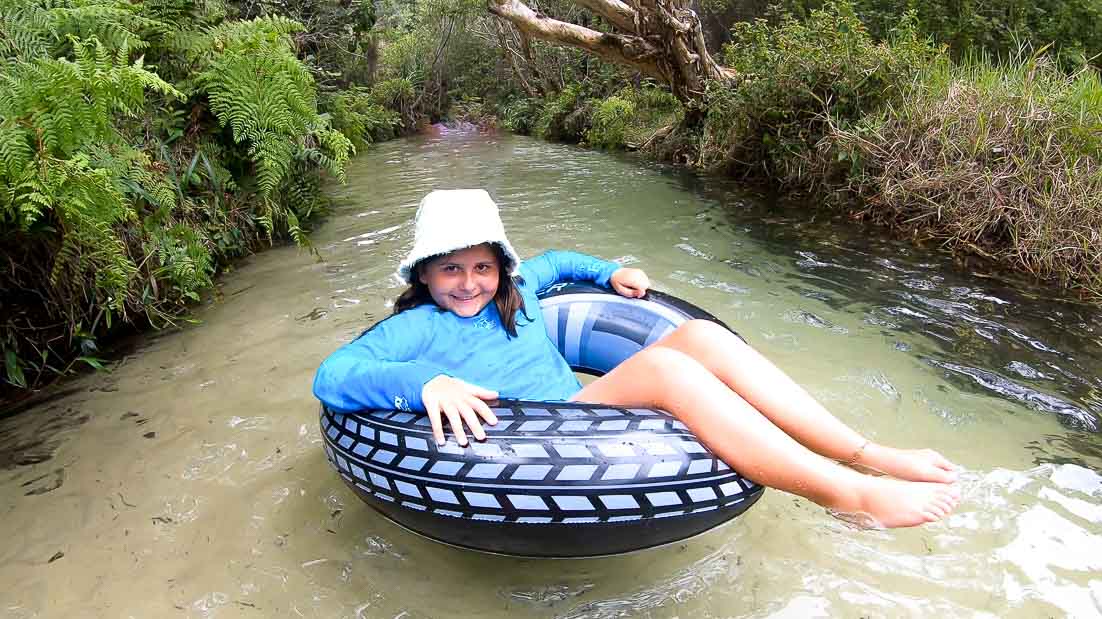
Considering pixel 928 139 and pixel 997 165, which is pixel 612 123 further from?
pixel 997 165

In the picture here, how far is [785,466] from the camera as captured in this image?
5.69 feet

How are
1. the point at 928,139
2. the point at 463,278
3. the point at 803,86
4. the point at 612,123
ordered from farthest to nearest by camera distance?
the point at 612,123, the point at 803,86, the point at 928,139, the point at 463,278

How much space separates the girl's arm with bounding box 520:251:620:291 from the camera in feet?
9.23

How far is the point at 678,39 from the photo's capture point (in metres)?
8.39

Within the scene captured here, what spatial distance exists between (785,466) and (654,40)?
793 centimetres

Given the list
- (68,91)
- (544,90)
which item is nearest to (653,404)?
(68,91)

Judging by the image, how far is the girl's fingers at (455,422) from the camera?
175 cm

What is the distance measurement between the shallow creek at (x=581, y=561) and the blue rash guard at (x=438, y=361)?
0.55 metres

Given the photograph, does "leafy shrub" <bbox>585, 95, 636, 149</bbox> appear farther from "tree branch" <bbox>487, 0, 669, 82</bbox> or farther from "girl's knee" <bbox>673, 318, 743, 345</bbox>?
"girl's knee" <bbox>673, 318, 743, 345</bbox>

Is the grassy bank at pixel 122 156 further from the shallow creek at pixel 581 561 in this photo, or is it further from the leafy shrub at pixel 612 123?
the leafy shrub at pixel 612 123

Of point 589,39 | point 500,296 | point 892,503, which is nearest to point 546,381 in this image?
point 500,296

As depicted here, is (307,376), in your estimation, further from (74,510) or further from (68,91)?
(68,91)

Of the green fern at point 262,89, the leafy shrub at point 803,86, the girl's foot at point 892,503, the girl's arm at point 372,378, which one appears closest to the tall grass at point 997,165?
the leafy shrub at point 803,86

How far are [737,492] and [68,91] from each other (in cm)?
240
